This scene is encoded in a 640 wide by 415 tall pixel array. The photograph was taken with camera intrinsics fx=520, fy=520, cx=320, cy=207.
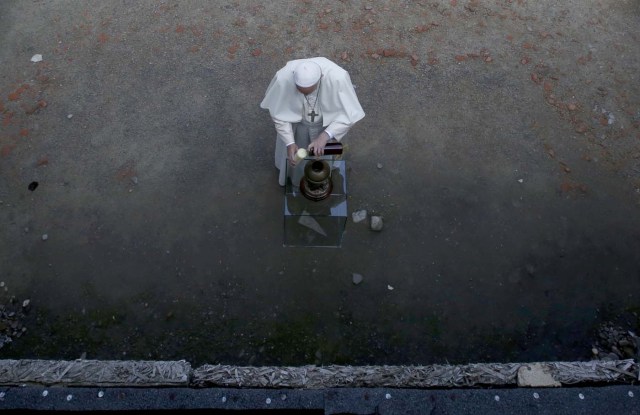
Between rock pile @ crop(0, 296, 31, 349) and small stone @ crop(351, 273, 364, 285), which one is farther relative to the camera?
small stone @ crop(351, 273, 364, 285)

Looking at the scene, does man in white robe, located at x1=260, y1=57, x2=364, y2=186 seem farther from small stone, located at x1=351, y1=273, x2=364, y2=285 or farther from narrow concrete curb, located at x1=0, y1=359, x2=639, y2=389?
narrow concrete curb, located at x1=0, y1=359, x2=639, y2=389

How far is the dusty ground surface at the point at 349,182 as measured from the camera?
4.23 metres

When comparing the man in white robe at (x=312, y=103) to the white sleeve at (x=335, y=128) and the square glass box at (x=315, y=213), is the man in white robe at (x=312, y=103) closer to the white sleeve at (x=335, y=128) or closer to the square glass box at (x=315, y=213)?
the white sleeve at (x=335, y=128)

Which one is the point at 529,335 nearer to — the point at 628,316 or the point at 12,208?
the point at 628,316

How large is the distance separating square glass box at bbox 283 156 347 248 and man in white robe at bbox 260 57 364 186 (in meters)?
0.25

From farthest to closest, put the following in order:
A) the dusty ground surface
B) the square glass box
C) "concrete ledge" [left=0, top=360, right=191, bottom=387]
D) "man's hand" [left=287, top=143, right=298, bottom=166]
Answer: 1. the square glass box
2. the dusty ground surface
3. "man's hand" [left=287, top=143, right=298, bottom=166]
4. "concrete ledge" [left=0, top=360, right=191, bottom=387]

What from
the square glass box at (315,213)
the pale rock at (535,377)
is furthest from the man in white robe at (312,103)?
the pale rock at (535,377)

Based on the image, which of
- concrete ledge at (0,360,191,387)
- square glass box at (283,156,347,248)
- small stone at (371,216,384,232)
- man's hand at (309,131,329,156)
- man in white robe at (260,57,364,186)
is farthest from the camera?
small stone at (371,216,384,232)

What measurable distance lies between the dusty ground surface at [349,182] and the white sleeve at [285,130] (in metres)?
0.86

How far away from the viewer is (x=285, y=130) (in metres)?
4.02

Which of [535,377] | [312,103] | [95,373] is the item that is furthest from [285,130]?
[535,377]

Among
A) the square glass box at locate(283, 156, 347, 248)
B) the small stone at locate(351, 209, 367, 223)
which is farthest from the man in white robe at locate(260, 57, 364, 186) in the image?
the small stone at locate(351, 209, 367, 223)

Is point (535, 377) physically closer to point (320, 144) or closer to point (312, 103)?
point (320, 144)

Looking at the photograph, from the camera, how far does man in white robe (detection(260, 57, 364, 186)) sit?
3660 mm
